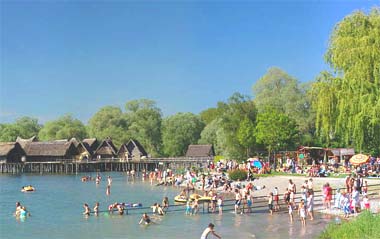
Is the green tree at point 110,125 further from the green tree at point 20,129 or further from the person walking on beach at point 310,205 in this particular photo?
the person walking on beach at point 310,205

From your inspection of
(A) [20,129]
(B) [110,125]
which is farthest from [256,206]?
(A) [20,129]

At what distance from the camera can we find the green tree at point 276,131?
5244 cm

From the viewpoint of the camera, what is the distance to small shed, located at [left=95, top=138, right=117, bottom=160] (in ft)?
297

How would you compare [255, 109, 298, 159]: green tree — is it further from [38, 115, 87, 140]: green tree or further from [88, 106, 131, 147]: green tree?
[38, 115, 87, 140]: green tree

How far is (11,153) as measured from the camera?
86438 millimetres

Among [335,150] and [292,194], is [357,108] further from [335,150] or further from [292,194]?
[335,150]

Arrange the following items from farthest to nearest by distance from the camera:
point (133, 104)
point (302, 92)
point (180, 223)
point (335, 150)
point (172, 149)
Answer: point (133, 104) → point (172, 149) → point (302, 92) → point (335, 150) → point (180, 223)

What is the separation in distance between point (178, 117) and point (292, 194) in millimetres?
78247

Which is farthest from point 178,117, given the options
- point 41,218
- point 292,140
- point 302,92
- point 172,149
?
point 41,218

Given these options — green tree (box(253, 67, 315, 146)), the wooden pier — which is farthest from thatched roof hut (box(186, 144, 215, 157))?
green tree (box(253, 67, 315, 146))

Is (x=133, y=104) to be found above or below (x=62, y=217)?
above

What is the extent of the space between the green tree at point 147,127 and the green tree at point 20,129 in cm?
2875

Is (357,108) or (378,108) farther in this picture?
(357,108)

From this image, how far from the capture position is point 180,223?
1054 inches
